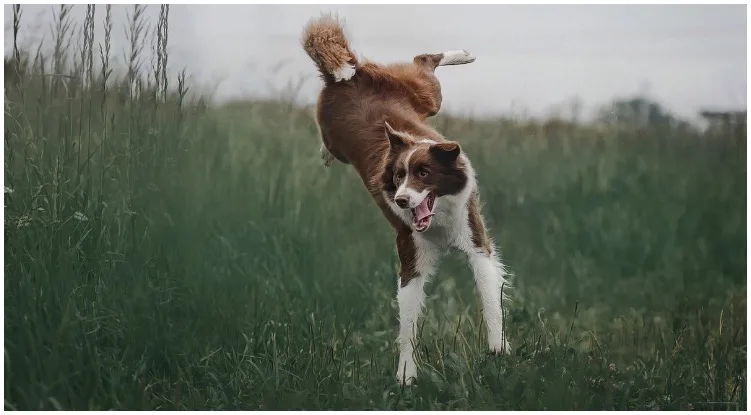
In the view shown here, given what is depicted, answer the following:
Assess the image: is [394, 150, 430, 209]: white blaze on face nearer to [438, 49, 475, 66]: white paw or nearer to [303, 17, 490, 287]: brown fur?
[303, 17, 490, 287]: brown fur

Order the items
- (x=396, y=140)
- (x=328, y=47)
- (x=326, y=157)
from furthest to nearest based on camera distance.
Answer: (x=326, y=157) → (x=328, y=47) → (x=396, y=140)

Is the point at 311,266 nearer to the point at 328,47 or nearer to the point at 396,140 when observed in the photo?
the point at 396,140

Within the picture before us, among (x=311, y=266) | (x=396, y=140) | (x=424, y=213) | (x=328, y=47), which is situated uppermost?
(x=328, y=47)

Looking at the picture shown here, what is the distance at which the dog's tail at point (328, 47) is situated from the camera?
4457mm

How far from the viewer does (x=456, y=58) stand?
177 inches

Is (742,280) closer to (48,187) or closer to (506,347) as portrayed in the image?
(506,347)

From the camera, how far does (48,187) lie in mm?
4262

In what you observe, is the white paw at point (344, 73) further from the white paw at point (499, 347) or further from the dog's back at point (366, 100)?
the white paw at point (499, 347)

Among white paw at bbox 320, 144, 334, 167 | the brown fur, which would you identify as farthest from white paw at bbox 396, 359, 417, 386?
white paw at bbox 320, 144, 334, 167

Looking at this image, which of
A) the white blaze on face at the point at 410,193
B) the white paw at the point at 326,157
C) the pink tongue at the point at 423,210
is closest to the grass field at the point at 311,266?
the white paw at the point at 326,157

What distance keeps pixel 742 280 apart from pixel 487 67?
6.15ft

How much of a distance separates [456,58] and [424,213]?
37.7 inches

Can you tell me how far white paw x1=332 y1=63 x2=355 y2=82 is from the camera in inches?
180

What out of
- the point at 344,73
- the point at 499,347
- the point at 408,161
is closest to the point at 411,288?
the point at 499,347
